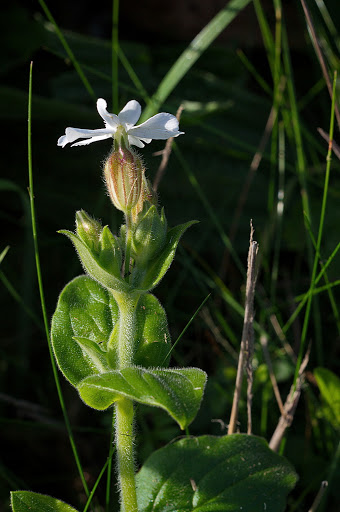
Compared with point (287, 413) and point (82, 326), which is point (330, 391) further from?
point (82, 326)

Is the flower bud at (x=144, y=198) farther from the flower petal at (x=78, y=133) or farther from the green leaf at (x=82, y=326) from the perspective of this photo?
the green leaf at (x=82, y=326)

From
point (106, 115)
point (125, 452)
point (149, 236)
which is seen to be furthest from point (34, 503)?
point (106, 115)

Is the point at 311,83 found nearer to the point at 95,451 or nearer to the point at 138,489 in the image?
the point at 95,451

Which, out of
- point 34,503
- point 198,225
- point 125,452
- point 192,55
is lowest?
point 34,503

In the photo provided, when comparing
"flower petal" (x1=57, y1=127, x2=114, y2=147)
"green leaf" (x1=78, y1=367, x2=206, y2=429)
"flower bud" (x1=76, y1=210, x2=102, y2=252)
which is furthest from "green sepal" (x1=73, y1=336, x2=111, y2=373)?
"flower petal" (x1=57, y1=127, x2=114, y2=147)

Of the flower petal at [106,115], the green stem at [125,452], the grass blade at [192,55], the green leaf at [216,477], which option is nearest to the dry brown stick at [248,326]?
the green leaf at [216,477]

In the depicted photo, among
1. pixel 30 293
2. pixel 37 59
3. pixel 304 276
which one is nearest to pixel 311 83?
pixel 304 276
